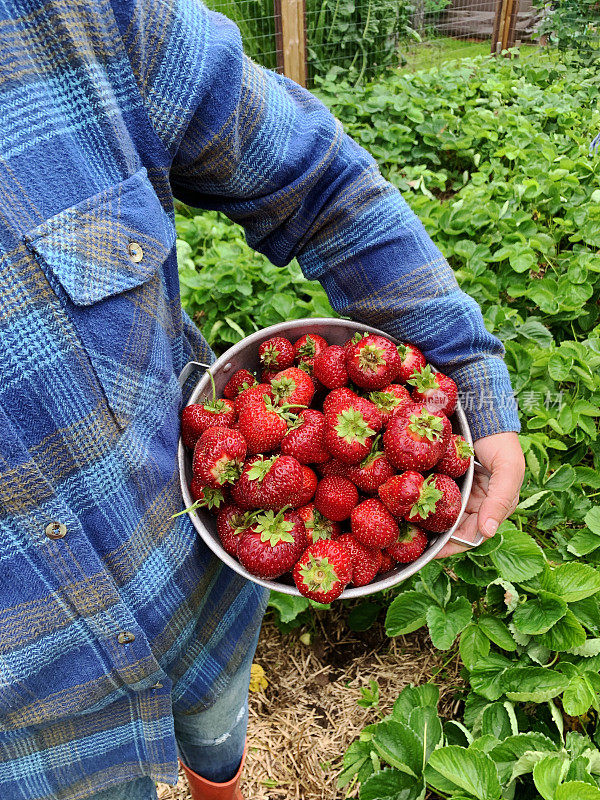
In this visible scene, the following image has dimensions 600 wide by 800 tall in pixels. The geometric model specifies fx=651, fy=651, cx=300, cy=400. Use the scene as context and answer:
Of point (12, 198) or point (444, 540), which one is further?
point (444, 540)

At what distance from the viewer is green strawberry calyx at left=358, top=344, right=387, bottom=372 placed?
1028mm

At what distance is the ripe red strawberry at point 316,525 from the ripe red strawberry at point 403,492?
103mm

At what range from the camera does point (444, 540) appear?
0.98 m

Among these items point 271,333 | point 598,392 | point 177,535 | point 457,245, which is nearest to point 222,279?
point 457,245

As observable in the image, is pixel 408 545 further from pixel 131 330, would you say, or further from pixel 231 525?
pixel 131 330

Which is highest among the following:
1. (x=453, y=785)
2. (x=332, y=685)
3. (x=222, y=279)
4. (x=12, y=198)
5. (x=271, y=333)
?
(x=12, y=198)

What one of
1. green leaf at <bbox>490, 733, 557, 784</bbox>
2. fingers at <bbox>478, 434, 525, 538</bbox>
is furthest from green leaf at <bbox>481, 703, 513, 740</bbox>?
fingers at <bbox>478, 434, 525, 538</bbox>

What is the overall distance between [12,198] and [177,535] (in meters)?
0.50

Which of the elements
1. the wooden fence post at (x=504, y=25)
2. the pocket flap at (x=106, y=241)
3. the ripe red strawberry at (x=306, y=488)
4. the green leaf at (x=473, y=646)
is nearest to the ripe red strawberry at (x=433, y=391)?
the ripe red strawberry at (x=306, y=488)

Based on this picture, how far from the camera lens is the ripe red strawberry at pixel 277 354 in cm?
110

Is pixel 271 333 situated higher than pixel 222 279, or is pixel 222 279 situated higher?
pixel 271 333

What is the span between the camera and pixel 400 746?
132cm

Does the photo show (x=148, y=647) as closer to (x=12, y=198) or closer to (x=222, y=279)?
(x=12, y=198)

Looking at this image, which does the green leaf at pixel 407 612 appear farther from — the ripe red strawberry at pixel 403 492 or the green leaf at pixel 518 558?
the ripe red strawberry at pixel 403 492
